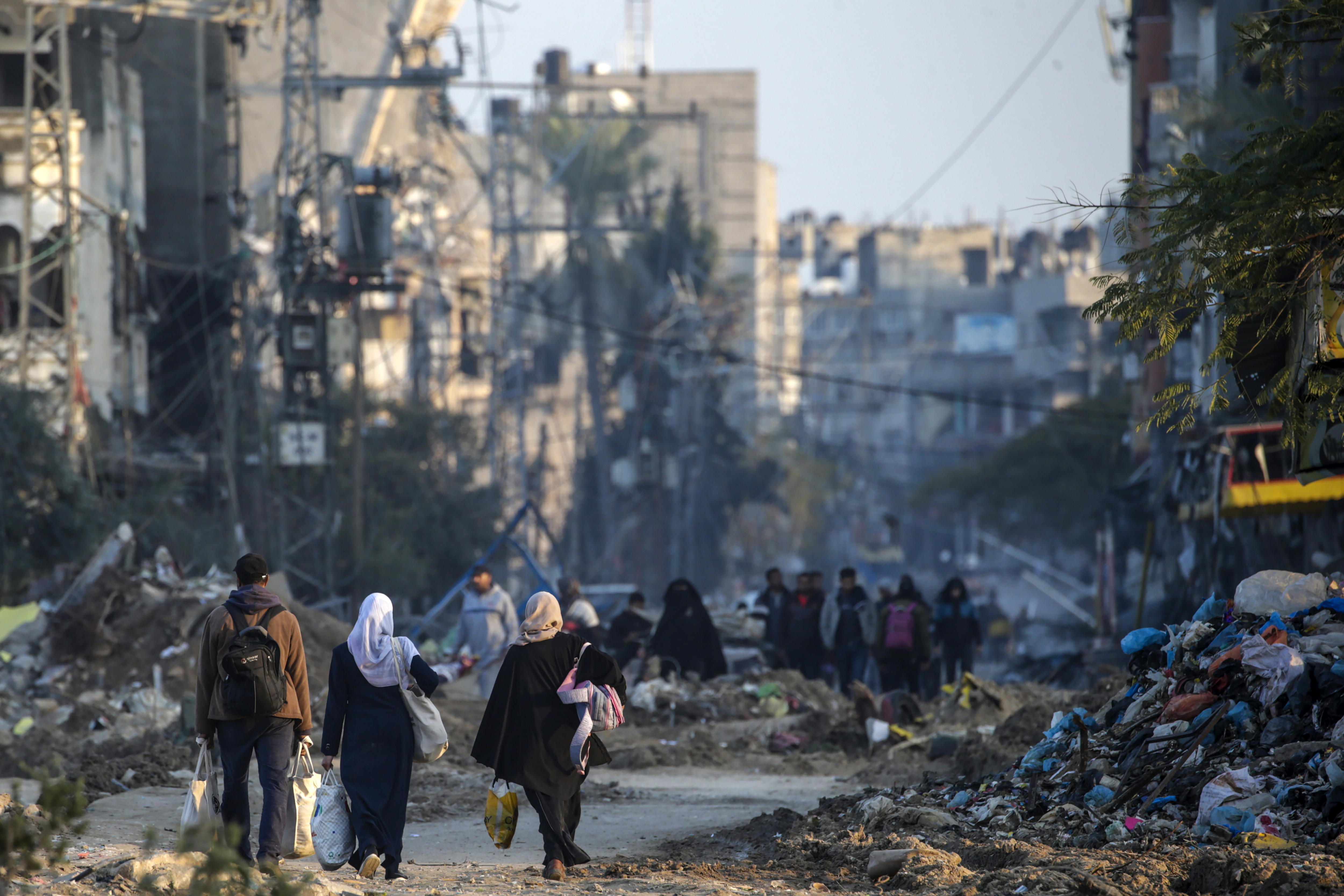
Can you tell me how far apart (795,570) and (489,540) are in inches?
1336

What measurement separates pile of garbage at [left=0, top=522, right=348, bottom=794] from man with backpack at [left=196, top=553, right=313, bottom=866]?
6579 mm

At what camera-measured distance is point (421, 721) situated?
26.8 feet

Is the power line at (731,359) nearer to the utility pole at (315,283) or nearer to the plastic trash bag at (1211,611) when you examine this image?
the utility pole at (315,283)

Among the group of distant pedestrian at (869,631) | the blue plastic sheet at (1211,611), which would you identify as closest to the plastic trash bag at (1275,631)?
the blue plastic sheet at (1211,611)

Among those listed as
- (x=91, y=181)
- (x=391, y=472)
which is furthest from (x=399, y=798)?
(x=391, y=472)

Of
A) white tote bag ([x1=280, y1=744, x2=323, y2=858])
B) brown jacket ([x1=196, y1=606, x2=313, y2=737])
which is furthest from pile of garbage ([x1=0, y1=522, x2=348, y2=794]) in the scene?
brown jacket ([x1=196, y1=606, x2=313, y2=737])

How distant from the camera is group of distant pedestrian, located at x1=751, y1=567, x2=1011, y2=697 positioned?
61.0ft

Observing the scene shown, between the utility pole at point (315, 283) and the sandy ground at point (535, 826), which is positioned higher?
the utility pole at point (315, 283)

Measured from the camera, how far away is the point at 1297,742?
8.75 metres

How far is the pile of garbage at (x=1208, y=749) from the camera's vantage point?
8.30m

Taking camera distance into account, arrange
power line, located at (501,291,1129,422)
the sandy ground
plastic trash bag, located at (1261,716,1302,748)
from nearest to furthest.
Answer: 1. the sandy ground
2. plastic trash bag, located at (1261,716,1302,748)
3. power line, located at (501,291,1129,422)

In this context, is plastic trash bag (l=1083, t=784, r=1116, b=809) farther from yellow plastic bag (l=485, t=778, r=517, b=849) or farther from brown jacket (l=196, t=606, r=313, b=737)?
brown jacket (l=196, t=606, r=313, b=737)

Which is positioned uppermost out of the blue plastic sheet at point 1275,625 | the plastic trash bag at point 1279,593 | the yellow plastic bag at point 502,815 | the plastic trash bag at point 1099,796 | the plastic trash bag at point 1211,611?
the plastic trash bag at point 1279,593

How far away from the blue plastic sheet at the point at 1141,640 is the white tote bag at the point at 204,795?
6.33 m
